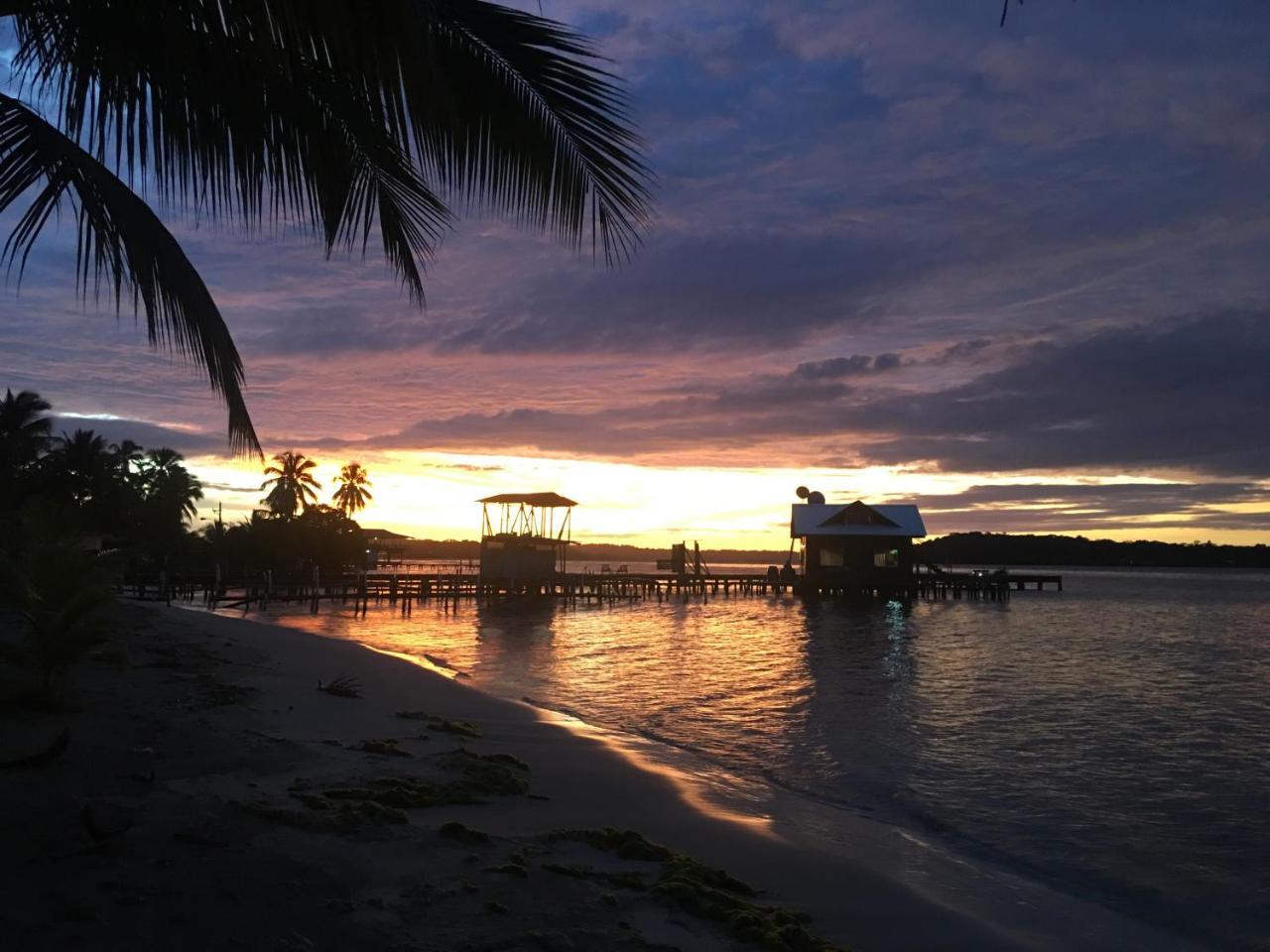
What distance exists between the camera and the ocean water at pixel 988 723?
314 inches

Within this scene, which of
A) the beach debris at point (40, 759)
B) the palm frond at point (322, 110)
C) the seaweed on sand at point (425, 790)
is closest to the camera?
the palm frond at point (322, 110)

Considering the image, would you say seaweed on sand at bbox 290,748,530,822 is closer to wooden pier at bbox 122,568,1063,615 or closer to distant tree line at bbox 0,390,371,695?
distant tree line at bbox 0,390,371,695

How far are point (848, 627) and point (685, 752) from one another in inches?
1039

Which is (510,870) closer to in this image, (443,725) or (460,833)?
(460,833)

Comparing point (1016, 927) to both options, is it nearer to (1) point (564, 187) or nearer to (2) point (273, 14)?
(1) point (564, 187)

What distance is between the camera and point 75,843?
3930mm

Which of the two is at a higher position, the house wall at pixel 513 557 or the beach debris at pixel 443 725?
the house wall at pixel 513 557

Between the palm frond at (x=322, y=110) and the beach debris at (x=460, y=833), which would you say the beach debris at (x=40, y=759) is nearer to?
the beach debris at (x=460, y=833)

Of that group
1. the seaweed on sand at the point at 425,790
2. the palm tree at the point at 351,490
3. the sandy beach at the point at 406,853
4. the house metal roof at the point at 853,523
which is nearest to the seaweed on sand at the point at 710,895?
the sandy beach at the point at 406,853

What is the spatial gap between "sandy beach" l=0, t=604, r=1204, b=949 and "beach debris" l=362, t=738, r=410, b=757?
32 millimetres

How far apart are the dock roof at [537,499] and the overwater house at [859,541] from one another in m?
17.7

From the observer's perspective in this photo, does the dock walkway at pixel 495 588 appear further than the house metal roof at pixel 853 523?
No

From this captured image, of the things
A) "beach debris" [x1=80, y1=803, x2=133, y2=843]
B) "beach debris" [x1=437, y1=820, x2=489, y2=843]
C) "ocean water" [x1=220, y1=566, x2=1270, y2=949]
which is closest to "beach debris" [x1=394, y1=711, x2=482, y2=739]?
"ocean water" [x1=220, y1=566, x2=1270, y2=949]

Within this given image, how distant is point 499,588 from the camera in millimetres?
49281
